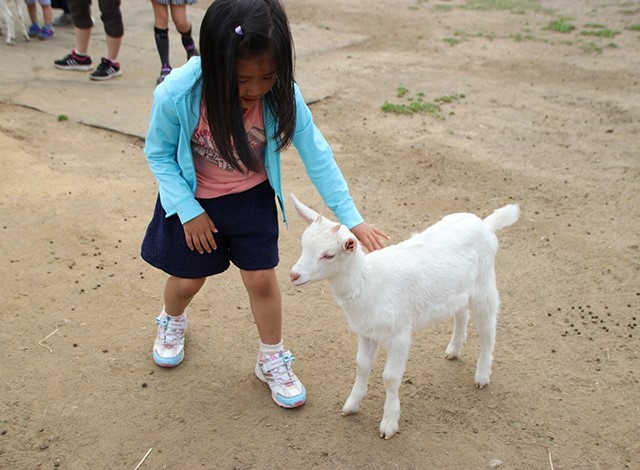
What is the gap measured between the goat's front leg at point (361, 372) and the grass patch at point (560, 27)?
26.7ft

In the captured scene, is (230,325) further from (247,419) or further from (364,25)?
(364,25)

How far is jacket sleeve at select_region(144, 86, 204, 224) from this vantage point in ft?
8.43

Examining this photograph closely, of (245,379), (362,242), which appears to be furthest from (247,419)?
(362,242)

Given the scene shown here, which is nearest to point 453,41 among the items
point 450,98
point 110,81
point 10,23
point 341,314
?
point 450,98

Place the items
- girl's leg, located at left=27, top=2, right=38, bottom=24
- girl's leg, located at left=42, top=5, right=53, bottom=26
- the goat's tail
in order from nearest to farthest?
the goat's tail < girl's leg, located at left=42, top=5, right=53, bottom=26 < girl's leg, located at left=27, top=2, right=38, bottom=24

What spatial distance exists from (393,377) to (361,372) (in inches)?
7.2

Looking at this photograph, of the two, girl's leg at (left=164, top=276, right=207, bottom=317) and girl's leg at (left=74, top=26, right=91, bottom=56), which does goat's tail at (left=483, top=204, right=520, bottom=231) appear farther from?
girl's leg at (left=74, top=26, right=91, bottom=56)

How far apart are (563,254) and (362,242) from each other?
206 cm

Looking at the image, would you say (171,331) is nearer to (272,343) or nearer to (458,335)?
(272,343)

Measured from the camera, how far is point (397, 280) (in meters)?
2.73

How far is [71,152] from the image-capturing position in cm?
534

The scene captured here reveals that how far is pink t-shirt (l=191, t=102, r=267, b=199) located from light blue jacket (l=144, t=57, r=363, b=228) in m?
0.03

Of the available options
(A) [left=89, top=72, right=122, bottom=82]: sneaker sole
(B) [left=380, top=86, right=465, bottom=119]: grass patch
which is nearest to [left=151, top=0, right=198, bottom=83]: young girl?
(A) [left=89, top=72, right=122, bottom=82]: sneaker sole

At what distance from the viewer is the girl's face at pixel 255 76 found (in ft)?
A: 7.54
